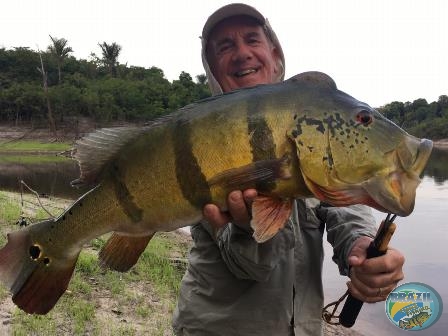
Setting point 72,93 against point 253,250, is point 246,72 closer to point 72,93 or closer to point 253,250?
point 253,250

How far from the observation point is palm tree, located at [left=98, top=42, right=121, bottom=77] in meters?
61.0

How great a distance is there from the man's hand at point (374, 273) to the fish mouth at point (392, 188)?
37cm

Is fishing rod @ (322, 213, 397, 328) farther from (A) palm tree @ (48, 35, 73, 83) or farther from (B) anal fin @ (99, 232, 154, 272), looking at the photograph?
(A) palm tree @ (48, 35, 73, 83)

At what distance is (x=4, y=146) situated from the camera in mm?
40500

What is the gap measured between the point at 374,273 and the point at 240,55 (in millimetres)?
1697

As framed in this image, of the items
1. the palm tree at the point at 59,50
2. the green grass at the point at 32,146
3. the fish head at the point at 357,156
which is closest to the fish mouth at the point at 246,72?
the fish head at the point at 357,156

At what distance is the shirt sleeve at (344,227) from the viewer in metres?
2.39

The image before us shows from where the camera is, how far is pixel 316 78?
1906 mm

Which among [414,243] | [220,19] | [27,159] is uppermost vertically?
[220,19]

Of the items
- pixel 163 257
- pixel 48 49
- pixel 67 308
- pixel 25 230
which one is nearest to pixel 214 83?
pixel 25 230

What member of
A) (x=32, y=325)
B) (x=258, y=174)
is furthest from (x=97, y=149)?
(x=32, y=325)

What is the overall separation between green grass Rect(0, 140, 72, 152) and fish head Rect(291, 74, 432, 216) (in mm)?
39738

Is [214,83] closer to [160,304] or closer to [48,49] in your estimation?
[160,304]

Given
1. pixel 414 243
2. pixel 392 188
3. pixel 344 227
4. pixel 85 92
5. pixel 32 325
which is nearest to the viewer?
pixel 392 188
